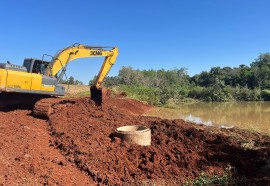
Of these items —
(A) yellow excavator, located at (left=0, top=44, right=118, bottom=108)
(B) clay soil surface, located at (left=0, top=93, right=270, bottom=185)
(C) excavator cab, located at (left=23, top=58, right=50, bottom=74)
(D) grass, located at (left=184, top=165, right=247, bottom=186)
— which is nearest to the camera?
(D) grass, located at (left=184, top=165, right=247, bottom=186)

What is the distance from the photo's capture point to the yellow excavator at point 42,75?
13.0m

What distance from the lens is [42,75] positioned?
1430 centimetres

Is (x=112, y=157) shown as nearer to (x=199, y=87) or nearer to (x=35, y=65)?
(x=35, y=65)

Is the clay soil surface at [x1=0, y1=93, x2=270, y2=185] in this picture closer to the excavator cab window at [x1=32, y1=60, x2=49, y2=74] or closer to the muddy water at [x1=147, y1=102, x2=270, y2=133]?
the excavator cab window at [x1=32, y1=60, x2=49, y2=74]

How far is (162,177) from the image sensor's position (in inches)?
275

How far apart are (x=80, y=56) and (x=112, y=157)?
9603mm

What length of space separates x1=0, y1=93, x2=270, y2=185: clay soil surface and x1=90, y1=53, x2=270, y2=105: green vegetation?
65.9 ft

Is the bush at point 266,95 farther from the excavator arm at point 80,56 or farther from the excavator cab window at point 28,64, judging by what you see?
the excavator cab window at point 28,64

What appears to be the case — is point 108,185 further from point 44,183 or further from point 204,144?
point 204,144

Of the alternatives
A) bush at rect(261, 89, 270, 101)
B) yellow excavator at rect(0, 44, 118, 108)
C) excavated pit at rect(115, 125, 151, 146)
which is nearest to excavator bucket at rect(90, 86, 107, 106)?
yellow excavator at rect(0, 44, 118, 108)

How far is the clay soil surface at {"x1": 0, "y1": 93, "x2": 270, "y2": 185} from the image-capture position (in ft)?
22.5

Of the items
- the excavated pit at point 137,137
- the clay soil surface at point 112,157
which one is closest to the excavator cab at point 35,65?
the clay soil surface at point 112,157

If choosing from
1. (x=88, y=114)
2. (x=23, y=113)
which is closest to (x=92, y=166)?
(x=88, y=114)

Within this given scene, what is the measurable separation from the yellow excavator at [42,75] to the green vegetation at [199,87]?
13743 mm
